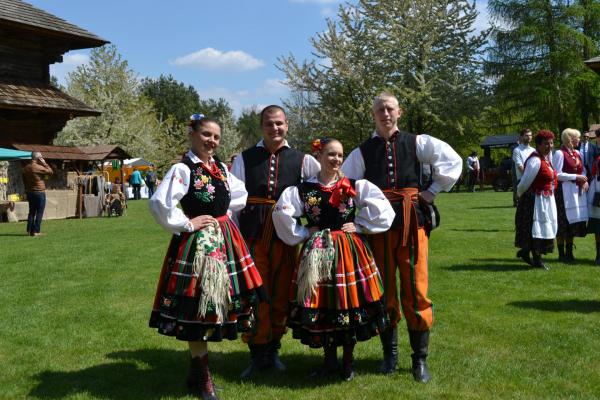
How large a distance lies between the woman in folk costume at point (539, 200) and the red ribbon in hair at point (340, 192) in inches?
181

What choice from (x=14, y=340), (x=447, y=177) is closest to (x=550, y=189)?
(x=447, y=177)

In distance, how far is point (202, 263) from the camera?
4.04 m

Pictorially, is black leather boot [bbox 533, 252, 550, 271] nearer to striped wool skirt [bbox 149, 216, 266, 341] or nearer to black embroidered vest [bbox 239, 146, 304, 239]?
black embroidered vest [bbox 239, 146, 304, 239]

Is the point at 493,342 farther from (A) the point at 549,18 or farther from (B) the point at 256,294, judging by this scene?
(A) the point at 549,18

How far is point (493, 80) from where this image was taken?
3575cm

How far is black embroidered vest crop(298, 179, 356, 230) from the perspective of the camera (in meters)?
4.41

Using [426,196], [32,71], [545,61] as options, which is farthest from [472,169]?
[426,196]

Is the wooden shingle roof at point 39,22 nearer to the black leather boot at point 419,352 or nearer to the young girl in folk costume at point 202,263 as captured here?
the young girl in folk costume at point 202,263

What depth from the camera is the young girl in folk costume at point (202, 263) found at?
4.02 metres

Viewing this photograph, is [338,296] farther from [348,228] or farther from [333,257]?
[348,228]

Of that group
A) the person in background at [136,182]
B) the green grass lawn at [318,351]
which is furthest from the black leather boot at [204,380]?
the person in background at [136,182]

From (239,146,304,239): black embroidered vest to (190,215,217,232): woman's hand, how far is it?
1.87 ft

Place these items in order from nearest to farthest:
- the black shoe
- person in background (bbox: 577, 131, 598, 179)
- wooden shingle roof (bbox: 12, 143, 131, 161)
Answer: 1. the black shoe
2. person in background (bbox: 577, 131, 598, 179)
3. wooden shingle roof (bbox: 12, 143, 131, 161)

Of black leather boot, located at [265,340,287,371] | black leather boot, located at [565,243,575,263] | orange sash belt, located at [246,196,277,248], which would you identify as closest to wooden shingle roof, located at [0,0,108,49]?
black leather boot, located at [565,243,575,263]
